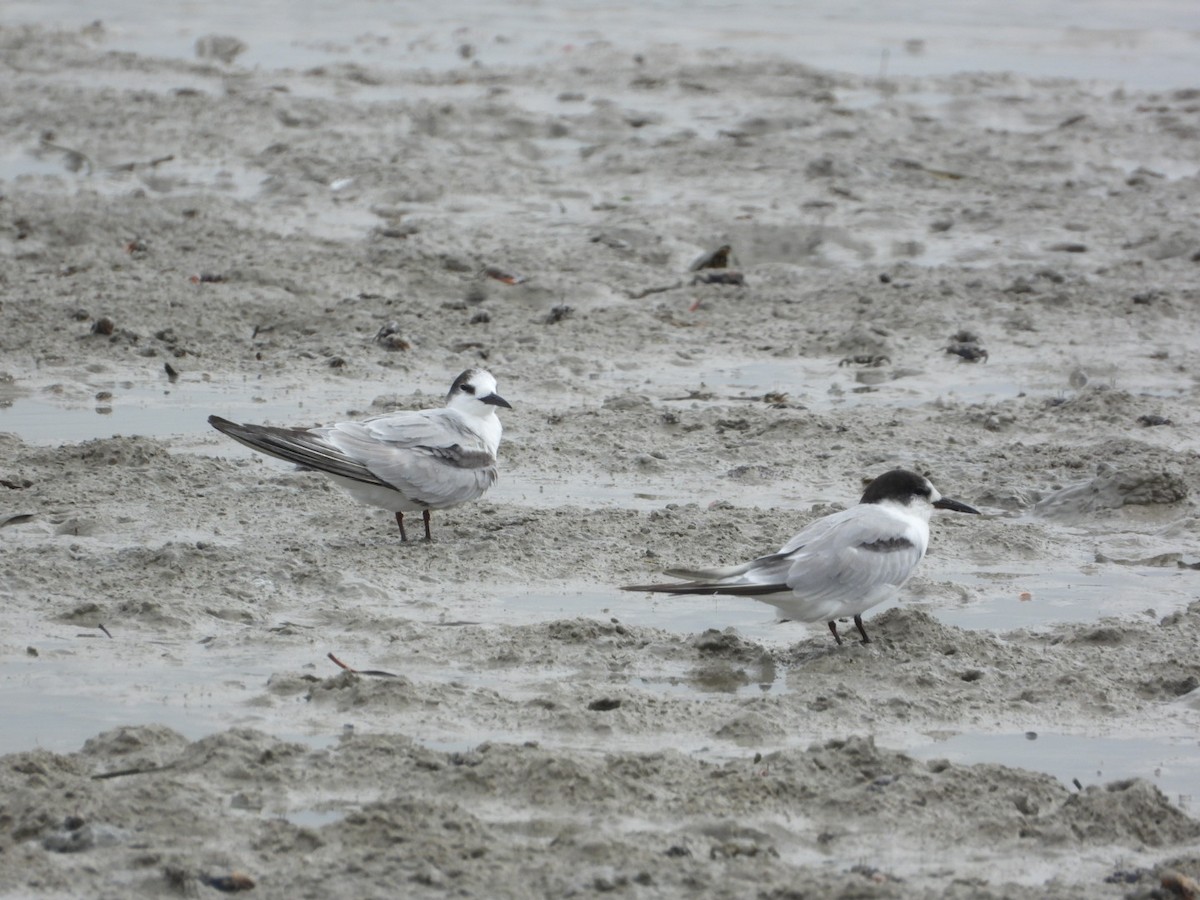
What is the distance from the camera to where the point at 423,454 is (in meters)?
6.18

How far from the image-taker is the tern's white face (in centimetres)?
661

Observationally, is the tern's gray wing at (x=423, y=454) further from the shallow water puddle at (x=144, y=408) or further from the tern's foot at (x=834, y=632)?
the tern's foot at (x=834, y=632)

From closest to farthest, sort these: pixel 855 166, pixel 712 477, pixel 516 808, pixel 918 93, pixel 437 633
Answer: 1. pixel 516 808
2. pixel 437 633
3. pixel 712 477
4. pixel 855 166
5. pixel 918 93

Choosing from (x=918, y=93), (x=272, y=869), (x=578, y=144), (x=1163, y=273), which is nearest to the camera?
(x=272, y=869)

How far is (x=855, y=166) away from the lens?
1120 cm

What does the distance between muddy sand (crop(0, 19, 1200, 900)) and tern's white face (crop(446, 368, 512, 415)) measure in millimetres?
336

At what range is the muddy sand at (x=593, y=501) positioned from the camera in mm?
3934

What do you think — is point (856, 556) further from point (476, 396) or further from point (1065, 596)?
point (476, 396)

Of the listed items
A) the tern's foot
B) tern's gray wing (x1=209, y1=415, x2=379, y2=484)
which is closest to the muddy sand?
the tern's foot

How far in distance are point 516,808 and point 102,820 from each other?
0.94 m

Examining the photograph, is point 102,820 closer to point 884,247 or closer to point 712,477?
point 712,477

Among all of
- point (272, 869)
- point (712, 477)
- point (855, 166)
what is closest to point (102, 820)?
point (272, 869)

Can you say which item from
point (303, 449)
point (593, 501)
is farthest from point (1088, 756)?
point (303, 449)

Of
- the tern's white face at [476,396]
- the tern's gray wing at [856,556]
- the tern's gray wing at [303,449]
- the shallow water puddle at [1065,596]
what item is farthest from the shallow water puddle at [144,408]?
the shallow water puddle at [1065,596]
